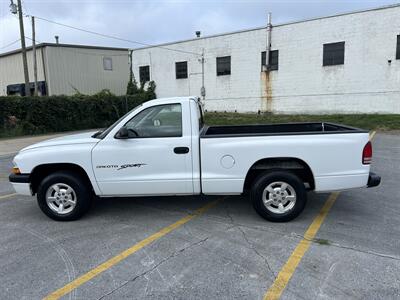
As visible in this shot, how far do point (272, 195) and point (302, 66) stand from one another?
61.7ft

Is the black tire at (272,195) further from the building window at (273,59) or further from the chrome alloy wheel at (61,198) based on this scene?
the building window at (273,59)

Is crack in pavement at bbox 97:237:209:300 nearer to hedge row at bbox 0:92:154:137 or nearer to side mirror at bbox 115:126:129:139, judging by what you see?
side mirror at bbox 115:126:129:139

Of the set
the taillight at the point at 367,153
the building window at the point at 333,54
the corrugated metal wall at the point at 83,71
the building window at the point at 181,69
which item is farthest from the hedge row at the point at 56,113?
the taillight at the point at 367,153

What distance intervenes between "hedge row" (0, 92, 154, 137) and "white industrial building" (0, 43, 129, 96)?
380 inches

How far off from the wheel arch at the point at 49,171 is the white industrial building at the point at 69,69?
27370 mm

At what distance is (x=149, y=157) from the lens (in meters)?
4.62

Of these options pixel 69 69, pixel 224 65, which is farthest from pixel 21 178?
pixel 69 69

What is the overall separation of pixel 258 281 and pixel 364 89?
63.7 feet

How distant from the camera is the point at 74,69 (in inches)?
1236

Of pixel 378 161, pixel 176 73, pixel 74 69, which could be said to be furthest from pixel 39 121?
pixel 378 161

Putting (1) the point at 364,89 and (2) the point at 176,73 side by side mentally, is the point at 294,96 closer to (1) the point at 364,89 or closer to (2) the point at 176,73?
(1) the point at 364,89

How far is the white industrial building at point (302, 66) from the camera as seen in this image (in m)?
18.9

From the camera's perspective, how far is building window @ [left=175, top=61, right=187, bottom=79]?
2716 centimetres

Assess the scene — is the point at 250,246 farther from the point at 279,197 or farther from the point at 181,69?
the point at 181,69
